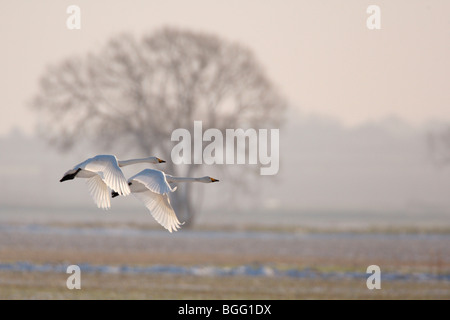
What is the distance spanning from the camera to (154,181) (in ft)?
45.9

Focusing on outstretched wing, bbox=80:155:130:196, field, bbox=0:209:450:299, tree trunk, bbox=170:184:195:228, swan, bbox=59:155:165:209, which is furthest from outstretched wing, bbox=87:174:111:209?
tree trunk, bbox=170:184:195:228

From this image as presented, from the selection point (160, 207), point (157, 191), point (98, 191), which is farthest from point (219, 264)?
point (157, 191)

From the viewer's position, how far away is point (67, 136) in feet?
206

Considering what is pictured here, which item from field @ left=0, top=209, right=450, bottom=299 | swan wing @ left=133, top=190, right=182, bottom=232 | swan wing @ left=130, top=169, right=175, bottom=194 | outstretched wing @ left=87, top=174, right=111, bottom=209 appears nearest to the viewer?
swan wing @ left=130, top=169, right=175, bottom=194

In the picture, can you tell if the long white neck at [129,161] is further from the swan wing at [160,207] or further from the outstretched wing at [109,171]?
the outstretched wing at [109,171]

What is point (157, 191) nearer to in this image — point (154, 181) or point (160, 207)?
point (154, 181)

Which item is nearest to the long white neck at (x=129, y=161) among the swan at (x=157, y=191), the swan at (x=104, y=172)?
the swan at (x=104, y=172)

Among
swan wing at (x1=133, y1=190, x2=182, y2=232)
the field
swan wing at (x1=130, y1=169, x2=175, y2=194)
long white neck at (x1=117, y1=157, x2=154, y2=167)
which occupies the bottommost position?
the field

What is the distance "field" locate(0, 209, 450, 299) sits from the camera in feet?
82.0

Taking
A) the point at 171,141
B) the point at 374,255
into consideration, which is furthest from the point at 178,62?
the point at 374,255

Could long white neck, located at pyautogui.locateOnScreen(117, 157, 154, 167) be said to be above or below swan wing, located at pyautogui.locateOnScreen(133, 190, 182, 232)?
above

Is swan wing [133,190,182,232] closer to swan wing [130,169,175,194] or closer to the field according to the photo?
swan wing [130,169,175,194]

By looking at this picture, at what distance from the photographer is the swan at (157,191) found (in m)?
13.8
